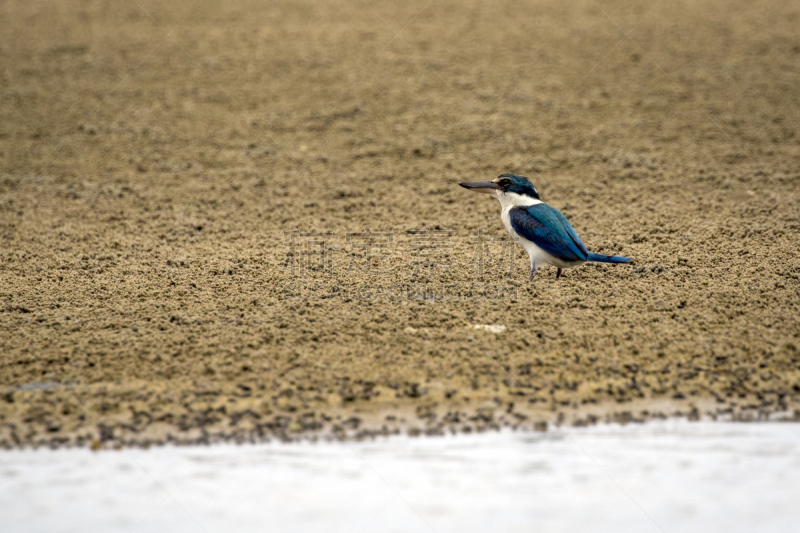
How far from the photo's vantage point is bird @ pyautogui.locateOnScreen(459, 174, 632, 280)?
5203 mm

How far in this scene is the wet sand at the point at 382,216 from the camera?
4.07 m

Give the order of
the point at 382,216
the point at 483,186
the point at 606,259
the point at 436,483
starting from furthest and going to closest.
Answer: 1. the point at 382,216
2. the point at 483,186
3. the point at 606,259
4. the point at 436,483

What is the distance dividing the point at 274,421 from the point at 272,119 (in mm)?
5543

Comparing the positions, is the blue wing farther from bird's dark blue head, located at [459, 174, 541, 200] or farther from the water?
the water

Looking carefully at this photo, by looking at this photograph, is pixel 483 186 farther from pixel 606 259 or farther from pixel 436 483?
pixel 436 483

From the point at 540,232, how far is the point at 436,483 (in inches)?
92.0

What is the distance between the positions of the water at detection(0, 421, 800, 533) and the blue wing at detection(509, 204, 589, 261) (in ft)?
5.42

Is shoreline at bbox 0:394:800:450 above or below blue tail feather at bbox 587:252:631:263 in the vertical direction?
below

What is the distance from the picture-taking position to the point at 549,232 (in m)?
5.23

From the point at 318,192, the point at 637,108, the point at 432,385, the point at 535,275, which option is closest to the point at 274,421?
the point at 432,385

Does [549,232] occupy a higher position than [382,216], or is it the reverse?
[549,232]

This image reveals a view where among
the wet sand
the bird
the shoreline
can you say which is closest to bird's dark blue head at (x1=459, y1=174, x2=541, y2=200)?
the bird

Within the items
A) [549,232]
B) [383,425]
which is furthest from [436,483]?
[549,232]

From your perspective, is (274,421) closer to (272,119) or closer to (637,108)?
(272,119)
